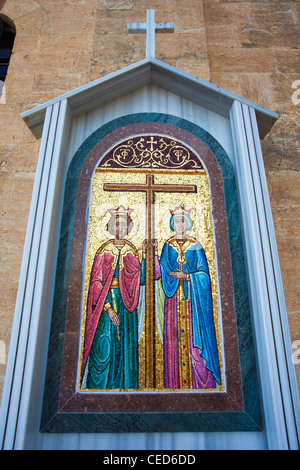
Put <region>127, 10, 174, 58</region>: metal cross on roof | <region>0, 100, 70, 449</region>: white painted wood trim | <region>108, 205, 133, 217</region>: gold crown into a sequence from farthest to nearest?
1. <region>127, 10, 174, 58</region>: metal cross on roof
2. <region>108, 205, 133, 217</region>: gold crown
3. <region>0, 100, 70, 449</region>: white painted wood trim

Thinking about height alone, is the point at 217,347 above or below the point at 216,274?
below

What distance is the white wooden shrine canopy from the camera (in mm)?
2811

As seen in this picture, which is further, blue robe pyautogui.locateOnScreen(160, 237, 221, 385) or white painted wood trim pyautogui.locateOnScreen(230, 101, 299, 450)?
blue robe pyautogui.locateOnScreen(160, 237, 221, 385)

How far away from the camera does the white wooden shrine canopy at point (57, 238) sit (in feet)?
9.22

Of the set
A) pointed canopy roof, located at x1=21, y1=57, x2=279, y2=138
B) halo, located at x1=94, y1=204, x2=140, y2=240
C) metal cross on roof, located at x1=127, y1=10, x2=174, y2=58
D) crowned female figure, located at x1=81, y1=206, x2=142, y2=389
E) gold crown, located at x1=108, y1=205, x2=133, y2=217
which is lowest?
crowned female figure, located at x1=81, y1=206, x2=142, y2=389

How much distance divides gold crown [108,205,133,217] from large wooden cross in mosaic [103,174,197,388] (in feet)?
0.52

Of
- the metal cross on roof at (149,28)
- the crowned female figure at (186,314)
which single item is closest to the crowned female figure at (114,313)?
the crowned female figure at (186,314)

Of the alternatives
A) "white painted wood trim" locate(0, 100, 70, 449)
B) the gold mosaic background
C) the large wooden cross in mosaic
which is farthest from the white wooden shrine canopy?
the large wooden cross in mosaic

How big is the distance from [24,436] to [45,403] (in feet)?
1.01

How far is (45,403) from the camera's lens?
296 centimetres

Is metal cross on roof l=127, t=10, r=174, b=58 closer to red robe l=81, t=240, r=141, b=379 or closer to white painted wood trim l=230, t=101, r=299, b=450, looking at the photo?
white painted wood trim l=230, t=101, r=299, b=450

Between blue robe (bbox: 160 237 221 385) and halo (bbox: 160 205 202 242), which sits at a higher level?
halo (bbox: 160 205 202 242)
